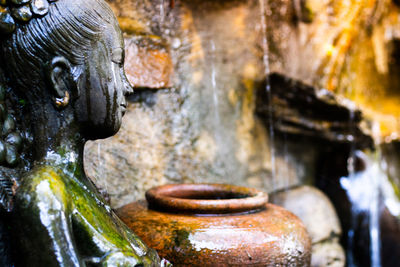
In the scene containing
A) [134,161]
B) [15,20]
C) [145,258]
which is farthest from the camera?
[134,161]

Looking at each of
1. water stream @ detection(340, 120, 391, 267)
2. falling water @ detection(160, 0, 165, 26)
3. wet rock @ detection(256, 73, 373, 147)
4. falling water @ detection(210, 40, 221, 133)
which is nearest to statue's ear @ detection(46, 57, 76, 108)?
falling water @ detection(160, 0, 165, 26)

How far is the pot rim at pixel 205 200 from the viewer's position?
1.60 m

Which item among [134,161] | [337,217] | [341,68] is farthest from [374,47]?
[134,161]

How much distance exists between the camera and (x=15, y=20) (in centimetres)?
111

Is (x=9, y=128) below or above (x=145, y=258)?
above

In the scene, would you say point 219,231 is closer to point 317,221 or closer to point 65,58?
point 65,58

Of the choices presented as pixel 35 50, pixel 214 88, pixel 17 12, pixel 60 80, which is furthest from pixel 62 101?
pixel 214 88

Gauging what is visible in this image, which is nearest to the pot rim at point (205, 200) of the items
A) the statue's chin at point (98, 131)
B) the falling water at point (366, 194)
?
the statue's chin at point (98, 131)

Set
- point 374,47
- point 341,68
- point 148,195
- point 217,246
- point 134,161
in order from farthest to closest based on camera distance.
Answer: point 374,47 < point 341,68 < point 134,161 < point 148,195 < point 217,246

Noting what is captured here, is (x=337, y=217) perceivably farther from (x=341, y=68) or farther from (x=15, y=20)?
(x=15, y=20)

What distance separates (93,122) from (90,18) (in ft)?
1.08

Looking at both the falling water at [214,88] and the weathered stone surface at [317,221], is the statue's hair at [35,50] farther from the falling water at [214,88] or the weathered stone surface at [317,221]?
the weathered stone surface at [317,221]

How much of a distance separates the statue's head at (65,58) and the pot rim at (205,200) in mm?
532

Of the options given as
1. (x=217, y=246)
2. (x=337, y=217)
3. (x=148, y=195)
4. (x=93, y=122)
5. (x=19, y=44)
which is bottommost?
(x=337, y=217)
